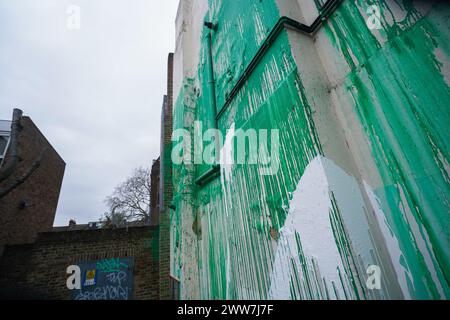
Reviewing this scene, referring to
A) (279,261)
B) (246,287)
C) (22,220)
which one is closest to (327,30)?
(279,261)

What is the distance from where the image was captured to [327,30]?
1.25m

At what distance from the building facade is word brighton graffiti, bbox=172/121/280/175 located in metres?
0.02

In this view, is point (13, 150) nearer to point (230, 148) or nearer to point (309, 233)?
point (230, 148)

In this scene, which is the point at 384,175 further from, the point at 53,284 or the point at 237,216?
the point at 53,284

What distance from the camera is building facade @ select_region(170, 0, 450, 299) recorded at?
0.78 m

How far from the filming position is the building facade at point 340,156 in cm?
78

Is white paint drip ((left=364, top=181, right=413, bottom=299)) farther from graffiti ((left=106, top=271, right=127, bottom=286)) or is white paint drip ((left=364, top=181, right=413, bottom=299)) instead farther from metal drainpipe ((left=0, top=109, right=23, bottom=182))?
graffiti ((left=106, top=271, right=127, bottom=286))

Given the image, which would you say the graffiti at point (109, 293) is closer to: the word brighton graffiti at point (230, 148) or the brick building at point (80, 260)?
the brick building at point (80, 260)

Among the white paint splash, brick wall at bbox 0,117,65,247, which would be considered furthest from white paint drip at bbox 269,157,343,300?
brick wall at bbox 0,117,65,247

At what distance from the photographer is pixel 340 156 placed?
3.32ft

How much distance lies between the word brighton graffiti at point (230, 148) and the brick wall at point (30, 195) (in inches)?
314
